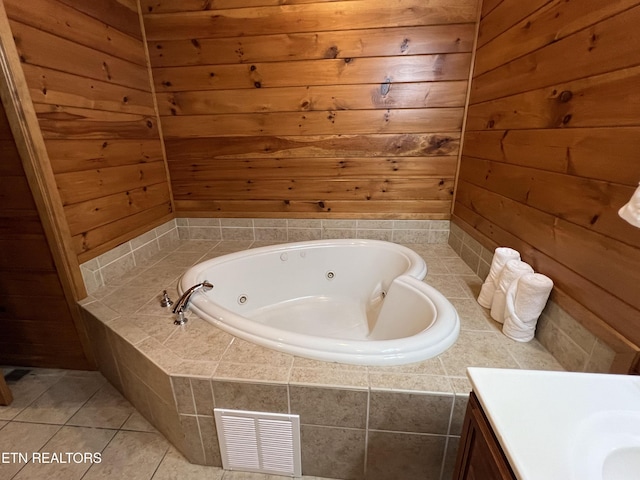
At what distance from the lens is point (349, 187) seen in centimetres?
208

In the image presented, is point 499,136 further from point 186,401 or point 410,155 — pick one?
point 186,401

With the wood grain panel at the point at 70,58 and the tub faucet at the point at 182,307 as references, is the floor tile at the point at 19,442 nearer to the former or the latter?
the tub faucet at the point at 182,307

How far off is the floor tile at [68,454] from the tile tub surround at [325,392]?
235 mm

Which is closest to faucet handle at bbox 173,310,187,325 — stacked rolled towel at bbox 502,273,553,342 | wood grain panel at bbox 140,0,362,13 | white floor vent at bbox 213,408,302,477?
white floor vent at bbox 213,408,302,477

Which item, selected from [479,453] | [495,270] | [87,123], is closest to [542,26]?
[495,270]

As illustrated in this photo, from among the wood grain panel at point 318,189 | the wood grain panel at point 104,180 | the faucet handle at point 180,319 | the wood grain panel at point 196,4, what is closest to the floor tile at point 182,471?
the faucet handle at point 180,319

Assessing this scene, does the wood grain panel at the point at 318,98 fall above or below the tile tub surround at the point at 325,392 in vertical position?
above

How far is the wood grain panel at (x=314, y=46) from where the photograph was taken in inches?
67.9

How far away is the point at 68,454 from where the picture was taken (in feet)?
3.85

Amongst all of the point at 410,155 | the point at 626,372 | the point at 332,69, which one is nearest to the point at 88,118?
the point at 332,69

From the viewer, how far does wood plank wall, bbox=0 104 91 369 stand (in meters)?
1.28

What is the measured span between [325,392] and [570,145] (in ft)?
3.93

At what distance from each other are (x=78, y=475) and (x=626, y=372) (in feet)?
6.21

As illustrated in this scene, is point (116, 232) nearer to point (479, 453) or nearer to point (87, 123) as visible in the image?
point (87, 123)
